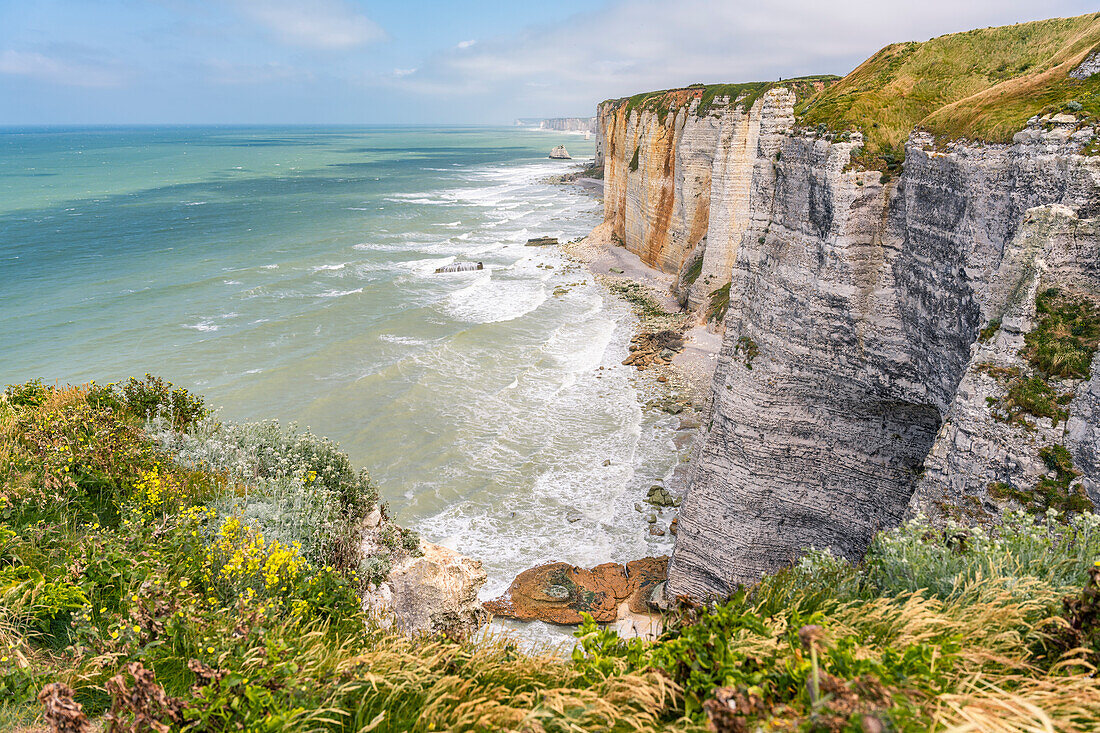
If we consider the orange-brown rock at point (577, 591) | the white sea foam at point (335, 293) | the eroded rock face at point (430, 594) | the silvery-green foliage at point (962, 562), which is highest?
the silvery-green foliage at point (962, 562)

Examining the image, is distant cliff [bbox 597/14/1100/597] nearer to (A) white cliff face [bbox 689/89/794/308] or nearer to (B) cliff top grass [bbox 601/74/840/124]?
(A) white cliff face [bbox 689/89/794/308]

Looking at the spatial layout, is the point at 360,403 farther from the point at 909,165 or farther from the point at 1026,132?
the point at 1026,132

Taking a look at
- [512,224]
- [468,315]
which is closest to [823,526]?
[468,315]

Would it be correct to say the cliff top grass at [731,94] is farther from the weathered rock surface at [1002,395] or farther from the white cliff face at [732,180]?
the weathered rock surface at [1002,395]

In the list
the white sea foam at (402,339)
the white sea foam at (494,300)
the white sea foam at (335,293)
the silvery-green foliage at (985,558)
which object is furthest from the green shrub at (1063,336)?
the white sea foam at (335,293)

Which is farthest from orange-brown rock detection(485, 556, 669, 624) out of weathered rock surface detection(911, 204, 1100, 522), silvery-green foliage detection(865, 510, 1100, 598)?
silvery-green foliage detection(865, 510, 1100, 598)

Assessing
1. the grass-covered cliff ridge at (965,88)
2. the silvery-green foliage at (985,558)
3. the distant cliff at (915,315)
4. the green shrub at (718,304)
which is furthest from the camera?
the green shrub at (718,304)
